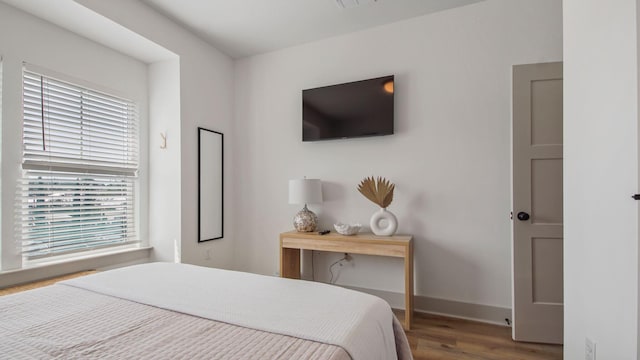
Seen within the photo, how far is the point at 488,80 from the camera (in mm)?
2471

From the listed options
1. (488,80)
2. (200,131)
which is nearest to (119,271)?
(200,131)

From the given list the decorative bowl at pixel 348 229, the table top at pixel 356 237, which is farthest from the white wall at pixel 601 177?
the decorative bowl at pixel 348 229

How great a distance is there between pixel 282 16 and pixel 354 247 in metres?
2.17

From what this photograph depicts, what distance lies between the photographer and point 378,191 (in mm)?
2631

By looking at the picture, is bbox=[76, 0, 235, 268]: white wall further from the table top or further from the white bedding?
the white bedding

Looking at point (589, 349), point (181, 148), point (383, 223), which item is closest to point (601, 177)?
point (589, 349)

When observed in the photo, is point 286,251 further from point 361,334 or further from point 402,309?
point 361,334

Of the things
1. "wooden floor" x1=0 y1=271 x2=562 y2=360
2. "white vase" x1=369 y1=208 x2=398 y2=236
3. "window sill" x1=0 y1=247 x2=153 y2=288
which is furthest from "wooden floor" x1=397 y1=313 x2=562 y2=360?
"window sill" x1=0 y1=247 x2=153 y2=288

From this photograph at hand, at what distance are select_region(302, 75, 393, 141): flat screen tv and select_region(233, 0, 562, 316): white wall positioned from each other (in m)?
0.11

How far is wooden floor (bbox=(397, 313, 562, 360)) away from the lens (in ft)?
6.39

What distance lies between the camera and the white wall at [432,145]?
242 centimetres

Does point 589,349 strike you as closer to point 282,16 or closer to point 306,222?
point 306,222

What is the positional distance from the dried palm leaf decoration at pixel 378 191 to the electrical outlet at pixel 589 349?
1.52 meters

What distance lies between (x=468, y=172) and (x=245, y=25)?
247 cm
